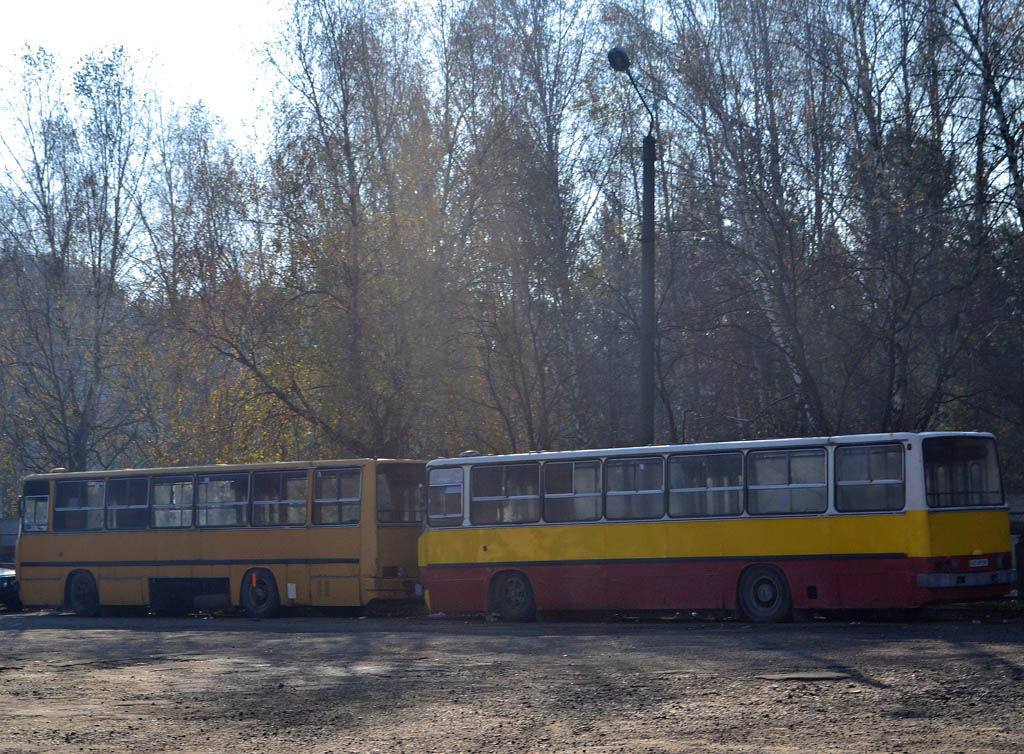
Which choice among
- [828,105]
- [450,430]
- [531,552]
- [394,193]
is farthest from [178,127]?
[531,552]

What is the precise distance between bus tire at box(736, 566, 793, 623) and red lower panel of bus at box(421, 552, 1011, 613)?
130 millimetres

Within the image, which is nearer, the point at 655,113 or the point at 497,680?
the point at 497,680

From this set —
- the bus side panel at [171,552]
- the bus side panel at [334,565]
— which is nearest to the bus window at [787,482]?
the bus side panel at [334,565]

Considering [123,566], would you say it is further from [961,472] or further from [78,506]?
[961,472]

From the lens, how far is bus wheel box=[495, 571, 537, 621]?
20.1 m

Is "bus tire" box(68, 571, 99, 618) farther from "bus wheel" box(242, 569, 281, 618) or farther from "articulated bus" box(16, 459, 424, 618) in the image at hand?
"bus wheel" box(242, 569, 281, 618)

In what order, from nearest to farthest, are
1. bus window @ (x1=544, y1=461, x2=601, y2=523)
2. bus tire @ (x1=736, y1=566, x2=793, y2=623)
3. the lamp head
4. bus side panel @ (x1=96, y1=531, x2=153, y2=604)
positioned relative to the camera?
bus tire @ (x1=736, y1=566, x2=793, y2=623) → bus window @ (x1=544, y1=461, x2=601, y2=523) → the lamp head → bus side panel @ (x1=96, y1=531, x2=153, y2=604)

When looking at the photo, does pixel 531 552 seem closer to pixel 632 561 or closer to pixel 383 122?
pixel 632 561

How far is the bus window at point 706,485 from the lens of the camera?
18016 mm

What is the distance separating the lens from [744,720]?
9117 millimetres

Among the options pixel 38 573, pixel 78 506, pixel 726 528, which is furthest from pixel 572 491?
pixel 38 573

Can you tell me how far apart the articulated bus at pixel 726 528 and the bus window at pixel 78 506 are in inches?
333

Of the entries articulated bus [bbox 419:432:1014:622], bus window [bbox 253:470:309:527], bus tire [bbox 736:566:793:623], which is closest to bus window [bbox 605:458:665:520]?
articulated bus [bbox 419:432:1014:622]

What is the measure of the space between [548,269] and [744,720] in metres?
24.0
